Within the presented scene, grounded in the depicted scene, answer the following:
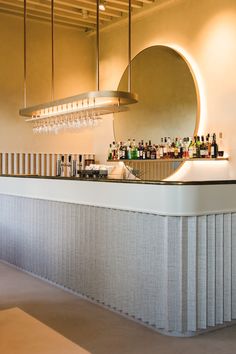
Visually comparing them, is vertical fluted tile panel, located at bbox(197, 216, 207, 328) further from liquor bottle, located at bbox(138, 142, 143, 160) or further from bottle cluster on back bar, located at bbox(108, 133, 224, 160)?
liquor bottle, located at bbox(138, 142, 143, 160)

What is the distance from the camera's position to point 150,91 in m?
7.02

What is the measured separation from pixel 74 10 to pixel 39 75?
1222 mm

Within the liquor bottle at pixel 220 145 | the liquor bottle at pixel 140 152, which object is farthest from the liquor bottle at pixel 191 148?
the liquor bottle at pixel 140 152

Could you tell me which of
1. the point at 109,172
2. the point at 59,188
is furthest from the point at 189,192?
the point at 109,172

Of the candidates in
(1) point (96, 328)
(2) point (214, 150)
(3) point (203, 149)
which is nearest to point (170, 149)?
(3) point (203, 149)

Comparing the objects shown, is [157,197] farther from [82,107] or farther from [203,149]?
[203,149]

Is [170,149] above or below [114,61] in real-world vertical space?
below

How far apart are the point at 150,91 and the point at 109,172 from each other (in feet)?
5.64

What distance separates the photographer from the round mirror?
248 inches

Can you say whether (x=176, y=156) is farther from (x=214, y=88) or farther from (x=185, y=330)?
(x=185, y=330)

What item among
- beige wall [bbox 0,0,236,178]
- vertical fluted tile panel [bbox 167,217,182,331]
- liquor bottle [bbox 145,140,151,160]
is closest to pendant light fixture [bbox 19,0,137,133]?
beige wall [bbox 0,0,236,178]

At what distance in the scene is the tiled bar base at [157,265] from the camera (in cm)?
354

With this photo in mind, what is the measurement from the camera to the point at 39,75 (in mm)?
7762

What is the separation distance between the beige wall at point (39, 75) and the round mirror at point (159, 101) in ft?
3.13
